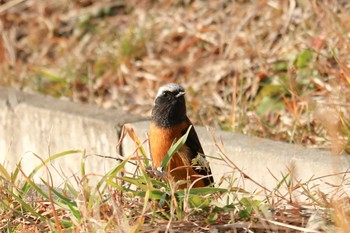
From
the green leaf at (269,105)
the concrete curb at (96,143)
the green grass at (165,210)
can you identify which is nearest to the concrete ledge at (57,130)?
the concrete curb at (96,143)

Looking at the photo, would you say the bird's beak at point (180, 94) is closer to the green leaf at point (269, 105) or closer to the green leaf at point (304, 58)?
the green leaf at point (269, 105)

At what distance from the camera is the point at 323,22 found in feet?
24.6

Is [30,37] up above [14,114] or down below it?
above

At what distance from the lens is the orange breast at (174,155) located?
5.53 m

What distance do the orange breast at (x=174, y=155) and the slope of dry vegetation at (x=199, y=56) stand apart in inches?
32.7

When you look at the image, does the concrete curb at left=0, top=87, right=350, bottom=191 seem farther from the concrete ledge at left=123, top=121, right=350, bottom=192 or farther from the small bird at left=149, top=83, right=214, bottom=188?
the small bird at left=149, top=83, right=214, bottom=188

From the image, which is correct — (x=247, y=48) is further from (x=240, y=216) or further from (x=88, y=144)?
(x=240, y=216)

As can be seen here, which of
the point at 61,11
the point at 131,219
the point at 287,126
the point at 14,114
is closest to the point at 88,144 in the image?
the point at 14,114

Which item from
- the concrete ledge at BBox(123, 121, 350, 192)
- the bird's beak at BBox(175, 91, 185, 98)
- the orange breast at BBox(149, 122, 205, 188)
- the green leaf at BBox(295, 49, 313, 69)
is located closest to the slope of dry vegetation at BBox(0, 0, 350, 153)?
the green leaf at BBox(295, 49, 313, 69)

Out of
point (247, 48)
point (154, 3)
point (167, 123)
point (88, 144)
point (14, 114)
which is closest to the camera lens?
point (167, 123)

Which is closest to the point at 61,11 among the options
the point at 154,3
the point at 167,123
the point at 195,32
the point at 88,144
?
the point at 154,3

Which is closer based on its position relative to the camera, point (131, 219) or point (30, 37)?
point (131, 219)

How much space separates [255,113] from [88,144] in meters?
1.34

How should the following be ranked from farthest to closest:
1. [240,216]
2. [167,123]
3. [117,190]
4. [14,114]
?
[14,114]
[167,123]
[117,190]
[240,216]
